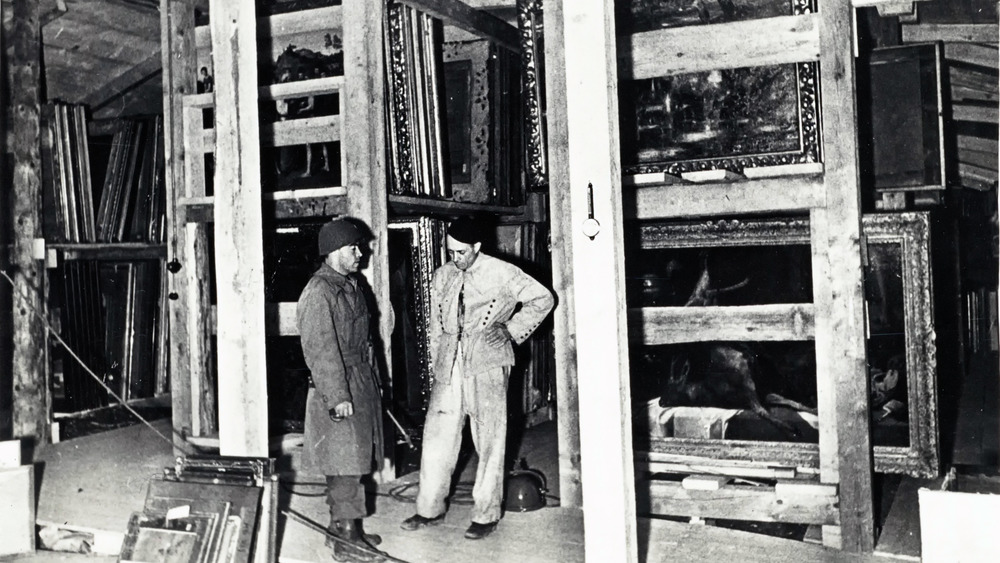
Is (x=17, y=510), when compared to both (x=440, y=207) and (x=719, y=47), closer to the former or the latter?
(x=440, y=207)

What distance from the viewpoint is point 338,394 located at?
4.82 meters

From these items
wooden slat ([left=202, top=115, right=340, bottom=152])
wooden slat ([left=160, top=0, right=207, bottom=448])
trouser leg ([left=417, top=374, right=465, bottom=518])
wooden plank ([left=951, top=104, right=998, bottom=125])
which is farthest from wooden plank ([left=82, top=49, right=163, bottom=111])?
wooden plank ([left=951, top=104, right=998, bottom=125])

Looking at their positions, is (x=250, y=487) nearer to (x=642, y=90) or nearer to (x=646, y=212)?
(x=646, y=212)

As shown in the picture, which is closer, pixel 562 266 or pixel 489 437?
pixel 489 437

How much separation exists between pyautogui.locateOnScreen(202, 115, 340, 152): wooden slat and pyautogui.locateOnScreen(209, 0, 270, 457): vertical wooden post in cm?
175

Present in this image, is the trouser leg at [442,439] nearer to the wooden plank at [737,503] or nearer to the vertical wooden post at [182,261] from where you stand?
the wooden plank at [737,503]

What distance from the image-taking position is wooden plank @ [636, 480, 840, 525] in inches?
191

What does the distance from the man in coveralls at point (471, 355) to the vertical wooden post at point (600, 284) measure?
156 centimetres

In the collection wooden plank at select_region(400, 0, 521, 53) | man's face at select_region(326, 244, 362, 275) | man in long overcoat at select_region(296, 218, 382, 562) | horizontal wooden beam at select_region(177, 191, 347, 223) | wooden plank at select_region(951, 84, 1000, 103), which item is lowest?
man in long overcoat at select_region(296, 218, 382, 562)

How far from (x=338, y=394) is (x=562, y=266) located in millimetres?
1574

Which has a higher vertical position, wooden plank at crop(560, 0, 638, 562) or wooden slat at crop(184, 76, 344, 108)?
wooden slat at crop(184, 76, 344, 108)

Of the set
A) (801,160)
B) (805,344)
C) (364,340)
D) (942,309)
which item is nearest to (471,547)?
(364,340)

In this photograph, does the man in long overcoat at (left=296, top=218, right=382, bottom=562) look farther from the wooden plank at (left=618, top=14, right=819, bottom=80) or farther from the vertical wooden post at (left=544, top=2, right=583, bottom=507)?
the wooden plank at (left=618, top=14, right=819, bottom=80)

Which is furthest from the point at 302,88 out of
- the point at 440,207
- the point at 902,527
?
the point at 902,527
